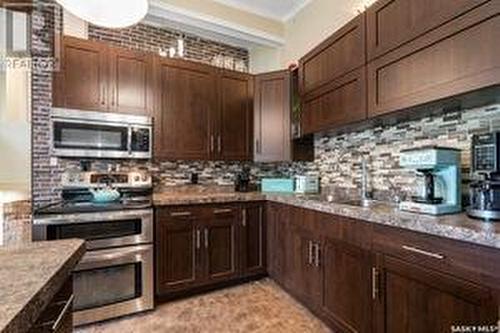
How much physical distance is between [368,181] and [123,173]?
2341 millimetres

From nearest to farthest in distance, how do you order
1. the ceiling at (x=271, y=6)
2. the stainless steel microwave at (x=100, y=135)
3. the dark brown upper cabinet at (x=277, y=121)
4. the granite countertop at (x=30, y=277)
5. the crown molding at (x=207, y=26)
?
1. the granite countertop at (x=30, y=277)
2. the stainless steel microwave at (x=100, y=135)
3. the crown molding at (x=207, y=26)
4. the dark brown upper cabinet at (x=277, y=121)
5. the ceiling at (x=271, y=6)

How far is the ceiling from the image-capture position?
3684 millimetres

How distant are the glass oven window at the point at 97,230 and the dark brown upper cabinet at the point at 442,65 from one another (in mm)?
2117

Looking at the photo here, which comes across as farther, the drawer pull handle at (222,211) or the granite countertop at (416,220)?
the drawer pull handle at (222,211)

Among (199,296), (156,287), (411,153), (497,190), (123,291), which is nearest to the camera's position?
(497,190)

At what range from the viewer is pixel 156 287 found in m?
2.76

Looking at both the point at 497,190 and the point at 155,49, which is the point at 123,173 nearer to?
the point at 155,49

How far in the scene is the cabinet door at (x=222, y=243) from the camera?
10.0ft

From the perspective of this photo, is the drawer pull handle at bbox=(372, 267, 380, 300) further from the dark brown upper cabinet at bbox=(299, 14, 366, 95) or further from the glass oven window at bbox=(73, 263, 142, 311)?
the glass oven window at bbox=(73, 263, 142, 311)

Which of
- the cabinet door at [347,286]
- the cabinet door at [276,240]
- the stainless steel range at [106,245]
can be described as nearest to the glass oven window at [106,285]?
the stainless steel range at [106,245]

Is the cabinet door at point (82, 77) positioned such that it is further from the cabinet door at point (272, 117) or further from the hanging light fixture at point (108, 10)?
the cabinet door at point (272, 117)

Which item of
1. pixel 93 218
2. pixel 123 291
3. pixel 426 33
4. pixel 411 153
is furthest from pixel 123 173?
pixel 426 33

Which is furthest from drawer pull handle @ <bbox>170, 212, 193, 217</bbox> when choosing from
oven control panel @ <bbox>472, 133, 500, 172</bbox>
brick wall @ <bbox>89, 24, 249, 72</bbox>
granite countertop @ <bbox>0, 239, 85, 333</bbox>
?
oven control panel @ <bbox>472, 133, 500, 172</bbox>

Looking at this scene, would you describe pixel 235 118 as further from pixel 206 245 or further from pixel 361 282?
pixel 361 282
